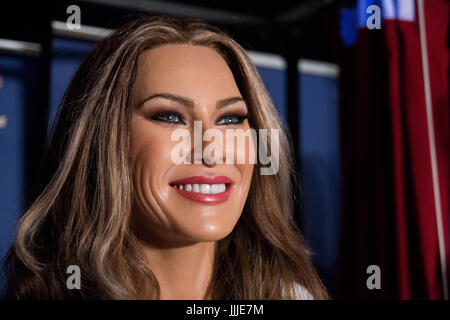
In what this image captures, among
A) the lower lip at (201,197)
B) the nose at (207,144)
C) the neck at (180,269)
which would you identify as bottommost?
the neck at (180,269)

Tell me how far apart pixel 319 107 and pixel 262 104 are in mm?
432

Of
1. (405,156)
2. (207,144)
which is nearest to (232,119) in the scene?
(207,144)

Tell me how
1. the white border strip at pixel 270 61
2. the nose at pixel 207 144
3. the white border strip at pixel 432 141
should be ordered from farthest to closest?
the white border strip at pixel 270 61
the white border strip at pixel 432 141
the nose at pixel 207 144

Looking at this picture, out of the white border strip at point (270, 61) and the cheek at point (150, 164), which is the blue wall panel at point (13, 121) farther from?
the white border strip at point (270, 61)

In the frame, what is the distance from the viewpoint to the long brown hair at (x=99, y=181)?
2.50ft

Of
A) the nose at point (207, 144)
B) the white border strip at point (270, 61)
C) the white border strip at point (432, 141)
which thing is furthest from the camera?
the white border strip at point (270, 61)

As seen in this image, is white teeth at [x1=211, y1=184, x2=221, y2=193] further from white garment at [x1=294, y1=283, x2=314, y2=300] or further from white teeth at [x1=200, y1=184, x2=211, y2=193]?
white garment at [x1=294, y1=283, x2=314, y2=300]

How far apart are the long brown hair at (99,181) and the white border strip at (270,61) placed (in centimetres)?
33

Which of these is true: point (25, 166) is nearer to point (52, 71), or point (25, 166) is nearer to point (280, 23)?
point (52, 71)

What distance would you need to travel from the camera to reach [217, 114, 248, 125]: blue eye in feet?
2.68

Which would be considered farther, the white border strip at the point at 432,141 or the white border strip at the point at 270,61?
the white border strip at the point at 270,61

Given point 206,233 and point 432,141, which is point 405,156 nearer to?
point 432,141

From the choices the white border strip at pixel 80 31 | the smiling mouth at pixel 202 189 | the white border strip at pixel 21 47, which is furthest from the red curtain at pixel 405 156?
the white border strip at pixel 21 47

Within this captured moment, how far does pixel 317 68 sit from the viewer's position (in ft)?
4.27
